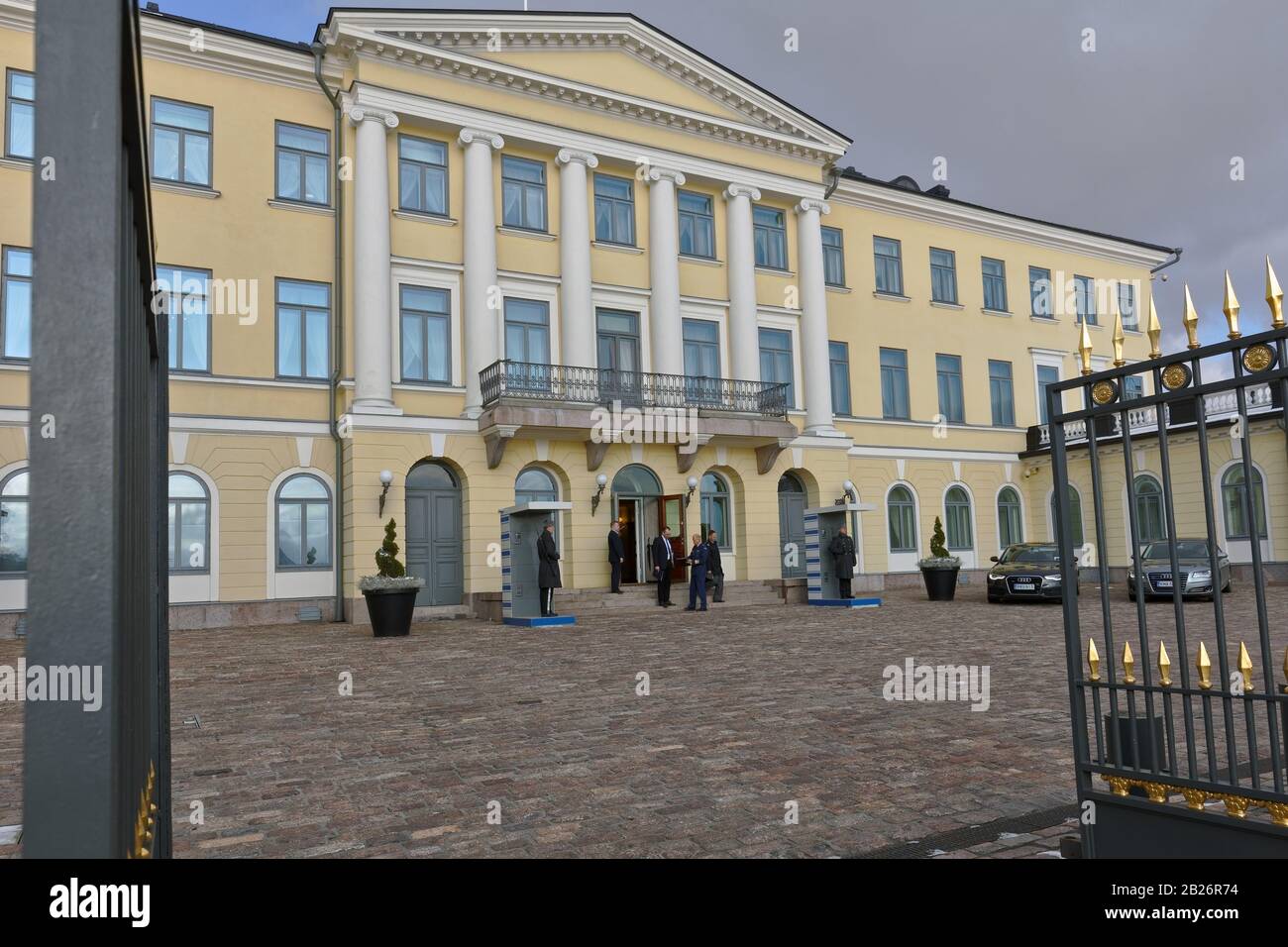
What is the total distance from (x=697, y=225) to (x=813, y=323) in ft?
15.4

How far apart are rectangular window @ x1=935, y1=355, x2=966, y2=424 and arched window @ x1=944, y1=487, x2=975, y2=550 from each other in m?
2.66

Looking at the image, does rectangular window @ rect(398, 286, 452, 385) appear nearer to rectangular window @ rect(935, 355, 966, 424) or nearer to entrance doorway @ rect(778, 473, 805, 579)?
entrance doorway @ rect(778, 473, 805, 579)

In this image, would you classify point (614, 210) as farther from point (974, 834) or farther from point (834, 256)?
point (974, 834)

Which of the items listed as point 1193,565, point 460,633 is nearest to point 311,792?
point 460,633

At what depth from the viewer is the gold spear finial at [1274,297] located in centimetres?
313

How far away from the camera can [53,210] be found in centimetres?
115

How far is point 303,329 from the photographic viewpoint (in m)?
23.7

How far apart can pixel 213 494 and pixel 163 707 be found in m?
20.7

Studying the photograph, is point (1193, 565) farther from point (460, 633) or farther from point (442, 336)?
point (442, 336)

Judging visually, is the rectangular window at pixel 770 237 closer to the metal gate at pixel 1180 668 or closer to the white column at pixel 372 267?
the white column at pixel 372 267

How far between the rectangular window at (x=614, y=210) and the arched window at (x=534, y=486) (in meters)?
6.94

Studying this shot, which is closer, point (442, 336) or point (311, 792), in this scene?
point (311, 792)
